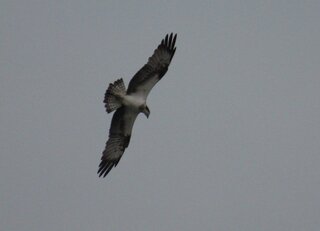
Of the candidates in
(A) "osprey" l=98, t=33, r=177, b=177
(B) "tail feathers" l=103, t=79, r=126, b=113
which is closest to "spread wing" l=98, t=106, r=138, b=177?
(A) "osprey" l=98, t=33, r=177, b=177

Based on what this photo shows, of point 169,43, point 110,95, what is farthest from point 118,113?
point 169,43

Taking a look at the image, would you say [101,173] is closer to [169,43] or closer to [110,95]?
[110,95]

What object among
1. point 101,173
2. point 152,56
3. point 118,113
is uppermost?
point 152,56

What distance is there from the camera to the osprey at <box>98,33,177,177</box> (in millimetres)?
14273

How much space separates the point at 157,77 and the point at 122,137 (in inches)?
63.2

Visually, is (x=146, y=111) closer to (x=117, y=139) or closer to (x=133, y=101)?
(x=133, y=101)

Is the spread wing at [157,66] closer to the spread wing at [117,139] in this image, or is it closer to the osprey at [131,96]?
the osprey at [131,96]

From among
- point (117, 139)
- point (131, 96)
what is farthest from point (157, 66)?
point (117, 139)

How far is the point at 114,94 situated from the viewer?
14398mm

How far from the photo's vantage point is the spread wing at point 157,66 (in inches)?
560

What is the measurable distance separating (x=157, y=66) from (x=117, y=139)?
1.86 m

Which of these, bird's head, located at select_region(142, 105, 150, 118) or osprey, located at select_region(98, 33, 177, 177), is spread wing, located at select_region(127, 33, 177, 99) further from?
bird's head, located at select_region(142, 105, 150, 118)

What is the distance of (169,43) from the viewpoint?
1425 centimetres

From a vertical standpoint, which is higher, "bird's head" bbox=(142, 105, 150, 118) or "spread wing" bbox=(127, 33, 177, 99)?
"spread wing" bbox=(127, 33, 177, 99)
